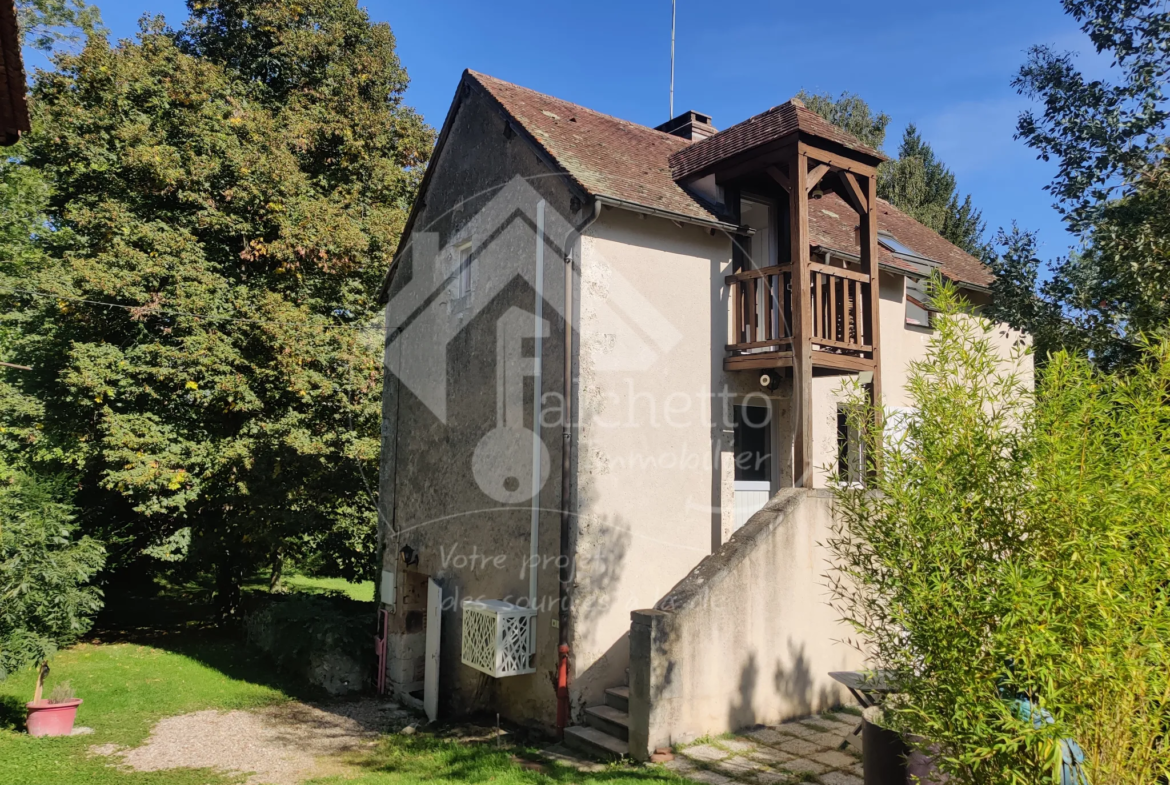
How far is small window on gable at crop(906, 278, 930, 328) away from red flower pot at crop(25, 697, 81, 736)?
46.9ft

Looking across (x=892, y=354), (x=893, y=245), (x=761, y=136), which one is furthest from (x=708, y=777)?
(x=893, y=245)

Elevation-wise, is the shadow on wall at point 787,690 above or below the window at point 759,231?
below

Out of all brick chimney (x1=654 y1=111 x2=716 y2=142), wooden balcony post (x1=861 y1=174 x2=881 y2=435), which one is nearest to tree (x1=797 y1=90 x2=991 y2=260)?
brick chimney (x1=654 y1=111 x2=716 y2=142)

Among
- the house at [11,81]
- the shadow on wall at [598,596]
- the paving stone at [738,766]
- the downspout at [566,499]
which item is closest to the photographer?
the house at [11,81]

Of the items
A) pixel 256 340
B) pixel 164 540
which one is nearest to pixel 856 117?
pixel 256 340

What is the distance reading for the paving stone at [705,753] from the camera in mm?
7141

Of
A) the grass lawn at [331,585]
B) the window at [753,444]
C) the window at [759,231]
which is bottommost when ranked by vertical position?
the grass lawn at [331,585]

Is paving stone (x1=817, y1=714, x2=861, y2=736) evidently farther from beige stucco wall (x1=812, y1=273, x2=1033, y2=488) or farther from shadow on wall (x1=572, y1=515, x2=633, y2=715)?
beige stucco wall (x1=812, y1=273, x2=1033, y2=488)

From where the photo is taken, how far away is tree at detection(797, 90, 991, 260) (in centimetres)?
2981

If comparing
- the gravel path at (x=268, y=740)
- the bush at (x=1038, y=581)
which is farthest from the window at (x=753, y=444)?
the gravel path at (x=268, y=740)

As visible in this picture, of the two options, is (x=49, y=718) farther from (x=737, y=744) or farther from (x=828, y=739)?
(x=828, y=739)

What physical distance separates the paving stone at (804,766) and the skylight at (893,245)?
9317 mm

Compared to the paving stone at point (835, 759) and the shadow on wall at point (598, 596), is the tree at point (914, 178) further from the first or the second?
the paving stone at point (835, 759)

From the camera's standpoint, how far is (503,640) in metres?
9.12
